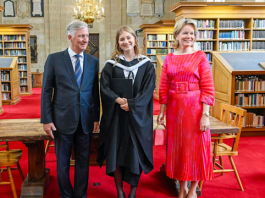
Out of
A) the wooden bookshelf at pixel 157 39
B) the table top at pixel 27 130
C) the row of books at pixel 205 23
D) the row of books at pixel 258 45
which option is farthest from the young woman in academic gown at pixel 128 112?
the wooden bookshelf at pixel 157 39

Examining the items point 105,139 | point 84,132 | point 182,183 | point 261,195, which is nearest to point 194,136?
point 182,183

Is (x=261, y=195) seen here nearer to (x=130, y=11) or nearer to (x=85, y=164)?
(x=85, y=164)

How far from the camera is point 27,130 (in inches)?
116

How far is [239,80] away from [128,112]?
3619mm

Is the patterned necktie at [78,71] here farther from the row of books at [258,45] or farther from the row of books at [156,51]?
the row of books at [156,51]

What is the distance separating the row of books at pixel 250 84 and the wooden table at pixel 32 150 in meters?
3.79

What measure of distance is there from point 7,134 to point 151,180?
171cm

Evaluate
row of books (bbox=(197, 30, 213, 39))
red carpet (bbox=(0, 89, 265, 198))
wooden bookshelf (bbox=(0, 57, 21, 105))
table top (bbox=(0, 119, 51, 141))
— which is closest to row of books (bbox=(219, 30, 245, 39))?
row of books (bbox=(197, 30, 213, 39))

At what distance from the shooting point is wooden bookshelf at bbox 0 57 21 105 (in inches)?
374

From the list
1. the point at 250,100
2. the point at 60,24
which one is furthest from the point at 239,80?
the point at 60,24

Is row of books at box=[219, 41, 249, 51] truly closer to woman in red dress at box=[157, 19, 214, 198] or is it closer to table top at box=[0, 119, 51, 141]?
woman in red dress at box=[157, 19, 214, 198]

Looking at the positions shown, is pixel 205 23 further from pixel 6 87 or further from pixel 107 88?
pixel 107 88

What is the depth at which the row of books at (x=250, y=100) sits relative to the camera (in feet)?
17.9

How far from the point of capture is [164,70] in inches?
106
